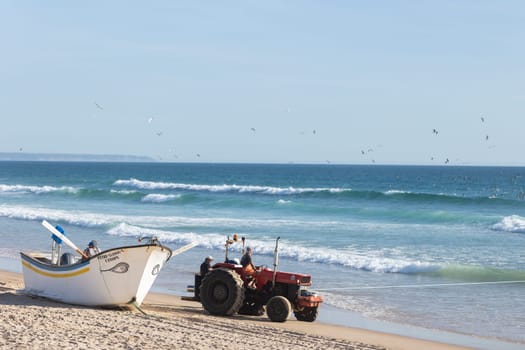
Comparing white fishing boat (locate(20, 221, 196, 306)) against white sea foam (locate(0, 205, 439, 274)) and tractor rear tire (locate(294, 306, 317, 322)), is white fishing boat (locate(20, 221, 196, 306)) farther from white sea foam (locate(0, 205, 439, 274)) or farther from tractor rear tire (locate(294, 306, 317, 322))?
white sea foam (locate(0, 205, 439, 274))

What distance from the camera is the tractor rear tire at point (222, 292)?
11953mm

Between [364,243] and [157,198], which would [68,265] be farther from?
[157,198]

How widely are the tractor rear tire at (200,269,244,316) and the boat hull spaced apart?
2.77ft

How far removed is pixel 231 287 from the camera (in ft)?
39.2

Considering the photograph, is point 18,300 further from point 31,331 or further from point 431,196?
point 431,196

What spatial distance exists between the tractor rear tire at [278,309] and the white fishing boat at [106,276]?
73.0 inches

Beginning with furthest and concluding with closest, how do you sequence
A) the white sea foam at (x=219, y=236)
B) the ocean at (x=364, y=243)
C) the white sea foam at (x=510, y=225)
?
the white sea foam at (x=510, y=225)
the white sea foam at (x=219, y=236)
the ocean at (x=364, y=243)

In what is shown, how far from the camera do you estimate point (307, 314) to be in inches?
476

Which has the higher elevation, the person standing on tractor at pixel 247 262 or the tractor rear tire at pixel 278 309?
the person standing on tractor at pixel 247 262

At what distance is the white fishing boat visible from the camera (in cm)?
1194

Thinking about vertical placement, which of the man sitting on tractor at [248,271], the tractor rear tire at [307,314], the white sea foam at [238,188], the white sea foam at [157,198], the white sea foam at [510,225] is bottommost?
the tractor rear tire at [307,314]

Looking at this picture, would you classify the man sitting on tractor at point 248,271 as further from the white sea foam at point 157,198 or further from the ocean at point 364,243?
the white sea foam at point 157,198

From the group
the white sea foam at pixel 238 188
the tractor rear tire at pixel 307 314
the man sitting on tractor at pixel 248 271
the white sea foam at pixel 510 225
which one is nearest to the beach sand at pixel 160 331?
the tractor rear tire at pixel 307 314

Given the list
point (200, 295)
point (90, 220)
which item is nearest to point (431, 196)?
point (90, 220)
